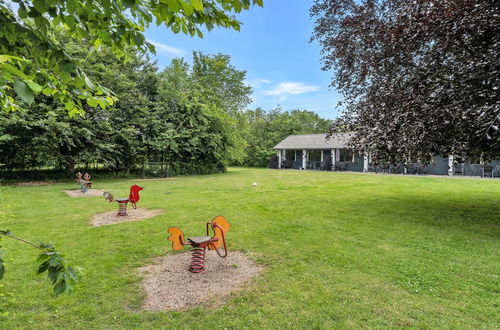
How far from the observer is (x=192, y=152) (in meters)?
21.0

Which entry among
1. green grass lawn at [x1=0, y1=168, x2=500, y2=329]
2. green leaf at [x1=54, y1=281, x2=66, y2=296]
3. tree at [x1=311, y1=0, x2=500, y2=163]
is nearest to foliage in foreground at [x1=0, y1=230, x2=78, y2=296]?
green leaf at [x1=54, y1=281, x2=66, y2=296]

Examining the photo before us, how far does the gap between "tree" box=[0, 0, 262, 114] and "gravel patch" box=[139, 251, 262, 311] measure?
234 centimetres

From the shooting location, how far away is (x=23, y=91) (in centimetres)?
108

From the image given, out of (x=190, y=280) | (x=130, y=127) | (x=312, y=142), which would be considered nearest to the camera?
(x=190, y=280)

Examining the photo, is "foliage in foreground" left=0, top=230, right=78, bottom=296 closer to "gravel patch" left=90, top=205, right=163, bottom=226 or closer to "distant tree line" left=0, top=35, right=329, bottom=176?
"gravel patch" left=90, top=205, right=163, bottom=226

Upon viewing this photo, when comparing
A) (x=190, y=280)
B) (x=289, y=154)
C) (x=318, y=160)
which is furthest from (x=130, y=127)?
(x=318, y=160)

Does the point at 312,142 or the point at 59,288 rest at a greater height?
the point at 312,142

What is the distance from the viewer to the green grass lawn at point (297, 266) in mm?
2928

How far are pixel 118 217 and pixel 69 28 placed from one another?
20.4ft

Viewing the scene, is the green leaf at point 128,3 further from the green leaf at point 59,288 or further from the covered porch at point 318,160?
the covered porch at point 318,160

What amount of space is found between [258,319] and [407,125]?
520cm

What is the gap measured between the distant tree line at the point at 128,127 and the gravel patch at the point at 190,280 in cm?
1126

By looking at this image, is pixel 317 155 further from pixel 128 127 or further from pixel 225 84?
pixel 128 127

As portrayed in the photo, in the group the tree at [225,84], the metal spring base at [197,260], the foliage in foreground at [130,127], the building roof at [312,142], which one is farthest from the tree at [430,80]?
the building roof at [312,142]
